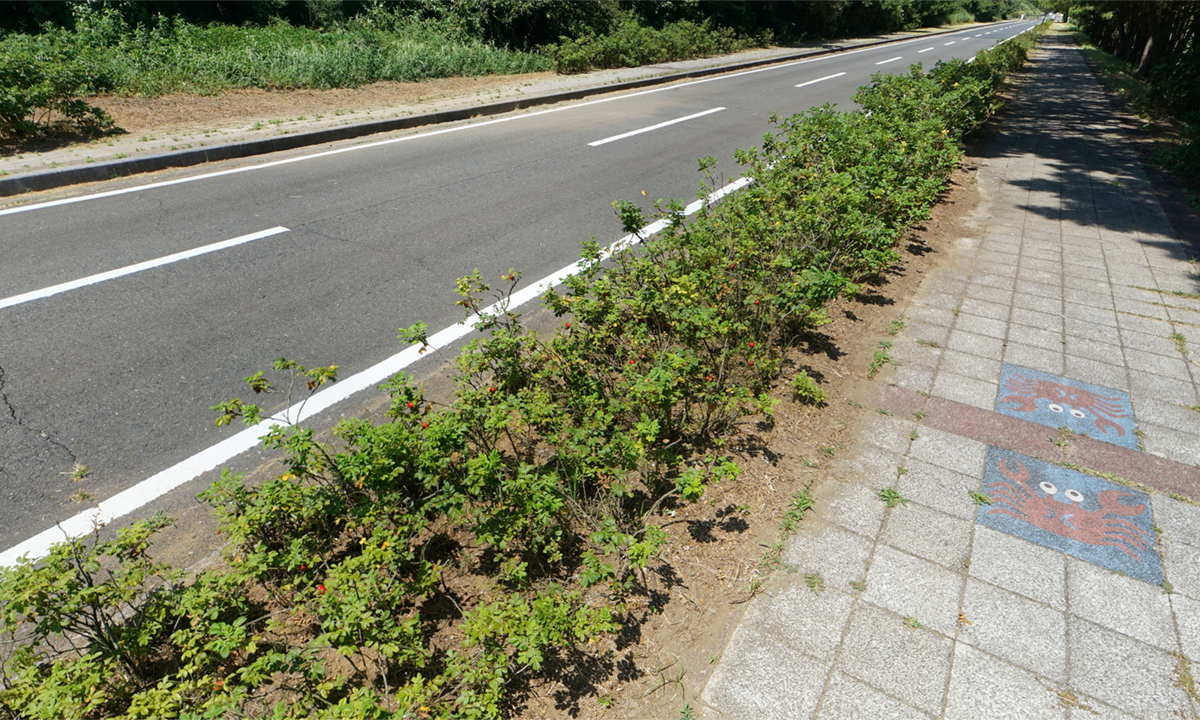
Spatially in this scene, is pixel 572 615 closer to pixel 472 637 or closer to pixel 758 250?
pixel 472 637

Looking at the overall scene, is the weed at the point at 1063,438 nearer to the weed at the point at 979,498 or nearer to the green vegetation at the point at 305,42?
Answer: the weed at the point at 979,498

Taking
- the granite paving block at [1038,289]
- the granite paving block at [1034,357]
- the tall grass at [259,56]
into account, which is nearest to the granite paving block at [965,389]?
the granite paving block at [1034,357]

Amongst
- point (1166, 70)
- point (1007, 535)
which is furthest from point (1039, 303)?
point (1166, 70)

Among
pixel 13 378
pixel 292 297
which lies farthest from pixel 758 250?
pixel 13 378

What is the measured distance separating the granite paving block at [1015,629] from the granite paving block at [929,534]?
0.18m

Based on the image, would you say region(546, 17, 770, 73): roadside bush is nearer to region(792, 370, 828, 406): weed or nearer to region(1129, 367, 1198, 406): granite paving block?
region(792, 370, 828, 406): weed

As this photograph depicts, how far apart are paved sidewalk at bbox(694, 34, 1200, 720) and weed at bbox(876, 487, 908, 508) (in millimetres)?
25

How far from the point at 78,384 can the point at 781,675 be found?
4450 mm

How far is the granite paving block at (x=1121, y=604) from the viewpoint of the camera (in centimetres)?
260

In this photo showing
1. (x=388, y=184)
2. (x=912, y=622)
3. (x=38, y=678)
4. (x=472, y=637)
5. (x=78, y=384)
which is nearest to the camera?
(x=38, y=678)

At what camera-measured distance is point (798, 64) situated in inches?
919

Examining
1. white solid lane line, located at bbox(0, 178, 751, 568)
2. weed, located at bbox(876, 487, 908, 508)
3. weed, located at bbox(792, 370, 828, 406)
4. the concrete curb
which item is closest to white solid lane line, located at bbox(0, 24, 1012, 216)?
the concrete curb

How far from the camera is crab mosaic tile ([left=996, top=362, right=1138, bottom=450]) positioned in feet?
12.6

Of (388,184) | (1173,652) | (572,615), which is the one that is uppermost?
(388,184)
